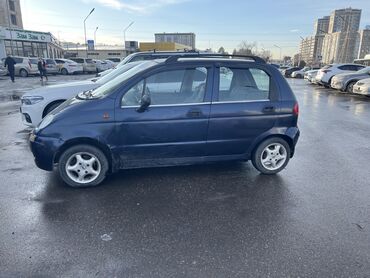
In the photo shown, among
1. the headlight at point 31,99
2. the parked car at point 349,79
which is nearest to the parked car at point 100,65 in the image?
the parked car at point 349,79

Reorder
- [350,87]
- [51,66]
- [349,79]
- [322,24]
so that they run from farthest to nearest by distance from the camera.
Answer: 1. [322,24]
2. [51,66]
3. [350,87]
4. [349,79]

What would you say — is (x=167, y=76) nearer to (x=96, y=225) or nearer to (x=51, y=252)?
(x=96, y=225)

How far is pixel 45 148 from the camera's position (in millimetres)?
4023

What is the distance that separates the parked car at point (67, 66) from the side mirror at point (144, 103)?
30891mm

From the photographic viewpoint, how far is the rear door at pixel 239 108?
4.39m

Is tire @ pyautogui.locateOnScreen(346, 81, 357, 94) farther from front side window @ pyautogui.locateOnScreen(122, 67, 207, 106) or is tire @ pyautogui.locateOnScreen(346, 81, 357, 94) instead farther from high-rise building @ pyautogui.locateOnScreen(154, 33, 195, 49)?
high-rise building @ pyautogui.locateOnScreen(154, 33, 195, 49)

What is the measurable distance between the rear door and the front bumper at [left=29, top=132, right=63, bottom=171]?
217cm

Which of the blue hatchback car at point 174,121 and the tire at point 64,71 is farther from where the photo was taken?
the tire at point 64,71

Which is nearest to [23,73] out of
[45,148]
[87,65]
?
[87,65]

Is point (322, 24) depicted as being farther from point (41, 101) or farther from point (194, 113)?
point (194, 113)

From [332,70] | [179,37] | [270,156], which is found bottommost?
[270,156]

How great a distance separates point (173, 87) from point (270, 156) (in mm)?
1913

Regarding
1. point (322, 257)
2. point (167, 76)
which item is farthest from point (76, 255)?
point (167, 76)

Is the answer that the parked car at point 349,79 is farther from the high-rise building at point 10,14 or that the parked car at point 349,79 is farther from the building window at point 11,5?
the building window at point 11,5
